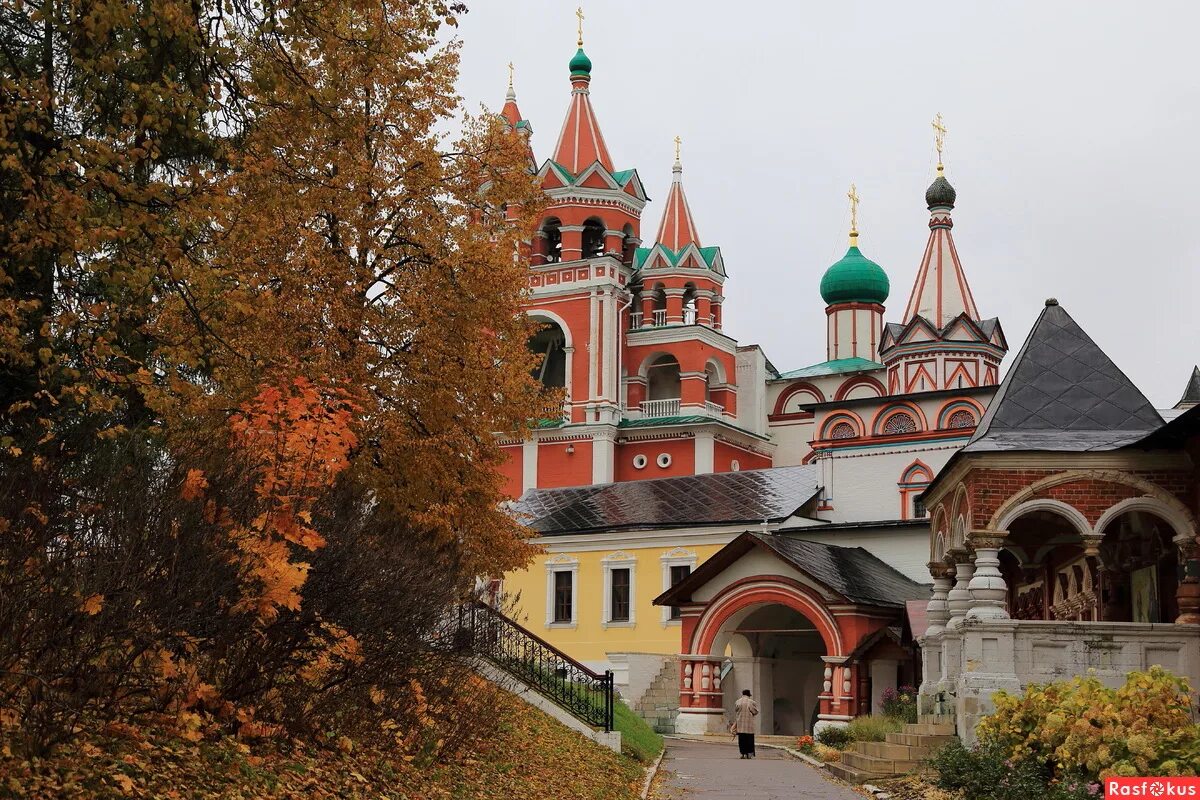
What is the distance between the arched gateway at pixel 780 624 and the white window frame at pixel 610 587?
14.8ft

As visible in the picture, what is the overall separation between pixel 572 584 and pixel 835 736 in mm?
13526

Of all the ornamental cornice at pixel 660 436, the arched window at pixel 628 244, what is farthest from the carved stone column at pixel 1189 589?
the arched window at pixel 628 244

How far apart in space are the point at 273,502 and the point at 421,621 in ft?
8.66

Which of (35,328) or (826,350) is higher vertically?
(826,350)

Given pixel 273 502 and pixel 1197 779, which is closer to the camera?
pixel 273 502

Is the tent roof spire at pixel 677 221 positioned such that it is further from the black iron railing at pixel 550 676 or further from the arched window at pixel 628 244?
the black iron railing at pixel 550 676

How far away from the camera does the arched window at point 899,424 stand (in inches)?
1590

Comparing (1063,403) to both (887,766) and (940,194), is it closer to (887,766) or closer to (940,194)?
(887,766)

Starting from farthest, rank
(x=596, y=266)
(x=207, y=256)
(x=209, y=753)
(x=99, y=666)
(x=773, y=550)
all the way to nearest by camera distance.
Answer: (x=596, y=266), (x=773, y=550), (x=207, y=256), (x=209, y=753), (x=99, y=666)

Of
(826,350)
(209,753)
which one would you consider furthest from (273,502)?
(826,350)

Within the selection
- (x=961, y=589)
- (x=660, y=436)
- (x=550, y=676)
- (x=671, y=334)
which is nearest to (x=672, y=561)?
(x=660, y=436)

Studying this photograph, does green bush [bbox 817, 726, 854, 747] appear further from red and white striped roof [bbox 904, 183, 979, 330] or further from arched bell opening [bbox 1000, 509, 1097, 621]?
red and white striped roof [bbox 904, 183, 979, 330]

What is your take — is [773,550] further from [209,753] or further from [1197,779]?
[209,753]

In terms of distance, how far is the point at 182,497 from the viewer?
8.64 meters
